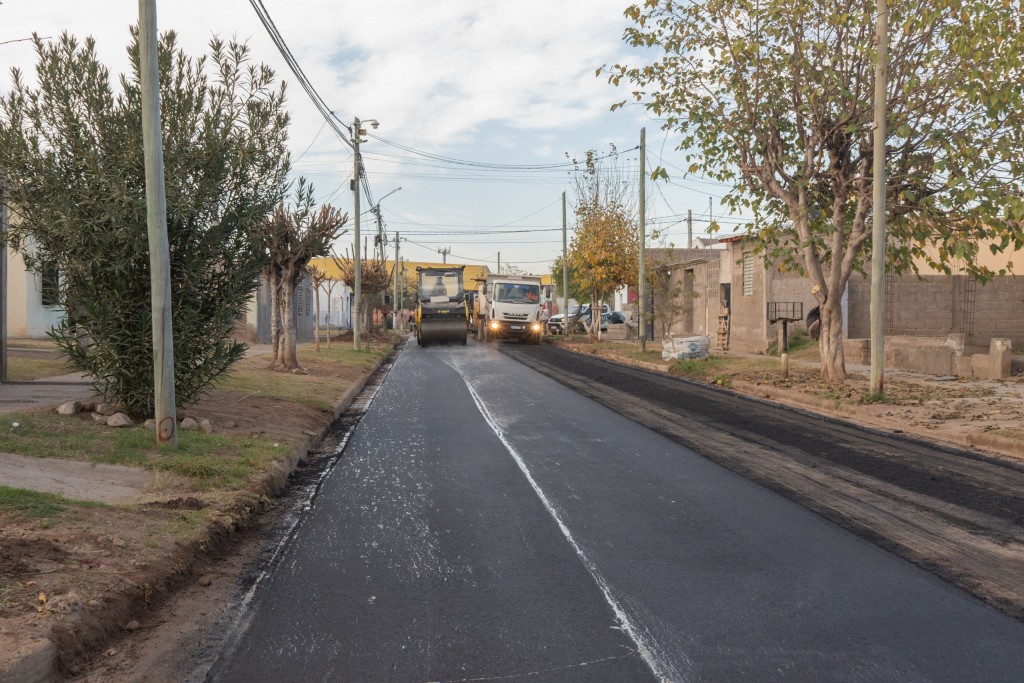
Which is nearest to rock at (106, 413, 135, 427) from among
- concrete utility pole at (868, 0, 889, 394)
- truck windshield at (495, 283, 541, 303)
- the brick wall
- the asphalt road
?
the asphalt road

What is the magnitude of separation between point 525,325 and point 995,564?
3730 cm

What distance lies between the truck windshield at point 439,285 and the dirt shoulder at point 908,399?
21196mm

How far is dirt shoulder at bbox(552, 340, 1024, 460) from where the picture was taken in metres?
11.9

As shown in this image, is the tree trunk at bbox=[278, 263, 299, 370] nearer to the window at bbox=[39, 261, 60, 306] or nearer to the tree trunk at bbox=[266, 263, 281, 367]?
the tree trunk at bbox=[266, 263, 281, 367]

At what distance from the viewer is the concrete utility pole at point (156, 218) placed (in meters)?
9.09

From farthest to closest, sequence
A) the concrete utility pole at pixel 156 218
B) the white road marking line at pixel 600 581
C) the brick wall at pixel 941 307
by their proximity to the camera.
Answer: the brick wall at pixel 941 307 < the concrete utility pole at pixel 156 218 < the white road marking line at pixel 600 581

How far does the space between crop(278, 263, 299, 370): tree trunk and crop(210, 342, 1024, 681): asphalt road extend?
12.3 metres

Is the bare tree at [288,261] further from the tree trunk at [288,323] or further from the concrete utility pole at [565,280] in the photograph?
the concrete utility pole at [565,280]

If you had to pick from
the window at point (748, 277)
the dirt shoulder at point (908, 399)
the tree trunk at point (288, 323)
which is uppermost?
the window at point (748, 277)

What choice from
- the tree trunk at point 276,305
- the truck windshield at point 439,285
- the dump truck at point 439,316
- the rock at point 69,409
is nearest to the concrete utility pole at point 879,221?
the rock at point 69,409

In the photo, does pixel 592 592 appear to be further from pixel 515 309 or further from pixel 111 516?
pixel 515 309

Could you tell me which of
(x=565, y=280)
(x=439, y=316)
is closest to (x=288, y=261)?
(x=439, y=316)

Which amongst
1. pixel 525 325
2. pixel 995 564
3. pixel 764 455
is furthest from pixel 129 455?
pixel 525 325

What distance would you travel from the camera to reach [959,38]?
14.3 meters
